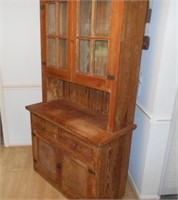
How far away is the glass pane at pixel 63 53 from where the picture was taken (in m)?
1.76

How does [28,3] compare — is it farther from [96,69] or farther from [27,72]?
[96,69]

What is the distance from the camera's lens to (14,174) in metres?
2.25

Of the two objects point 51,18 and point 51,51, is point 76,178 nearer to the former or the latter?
point 51,51

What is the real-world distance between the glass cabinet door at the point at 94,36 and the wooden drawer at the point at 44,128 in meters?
A: 0.58

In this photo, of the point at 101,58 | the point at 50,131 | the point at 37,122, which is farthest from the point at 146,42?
the point at 37,122

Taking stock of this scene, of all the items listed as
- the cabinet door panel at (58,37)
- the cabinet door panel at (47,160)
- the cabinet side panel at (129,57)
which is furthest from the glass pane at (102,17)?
the cabinet door panel at (47,160)

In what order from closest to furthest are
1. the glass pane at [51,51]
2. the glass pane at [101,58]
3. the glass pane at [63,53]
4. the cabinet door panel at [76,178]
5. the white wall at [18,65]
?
the glass pane at [101,58] → the cabinet door panel at [76,178] → the glass pane at [63,53] → the glass pane at [51,51] → the white wall at [18,65]

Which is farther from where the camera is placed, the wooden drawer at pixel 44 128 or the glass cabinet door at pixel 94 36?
the wooden drawer at pixel 44 128

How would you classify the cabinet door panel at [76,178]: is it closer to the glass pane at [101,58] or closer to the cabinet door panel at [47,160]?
the cabinet door panel at [47,160]

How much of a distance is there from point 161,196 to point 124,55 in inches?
55.0

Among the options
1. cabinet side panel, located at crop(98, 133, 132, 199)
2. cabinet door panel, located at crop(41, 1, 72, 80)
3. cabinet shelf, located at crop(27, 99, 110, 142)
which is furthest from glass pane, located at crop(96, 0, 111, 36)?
cabinet side panel, located at crop(98, 133, 132, 199)

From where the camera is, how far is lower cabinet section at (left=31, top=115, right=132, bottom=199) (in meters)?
1.58

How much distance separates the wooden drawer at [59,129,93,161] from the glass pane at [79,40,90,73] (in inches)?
21.0

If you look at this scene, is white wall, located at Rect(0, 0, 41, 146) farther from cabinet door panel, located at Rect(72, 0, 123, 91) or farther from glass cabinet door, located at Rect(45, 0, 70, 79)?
cabinet door panel, located at Rect(72, 0, 123, 91)
